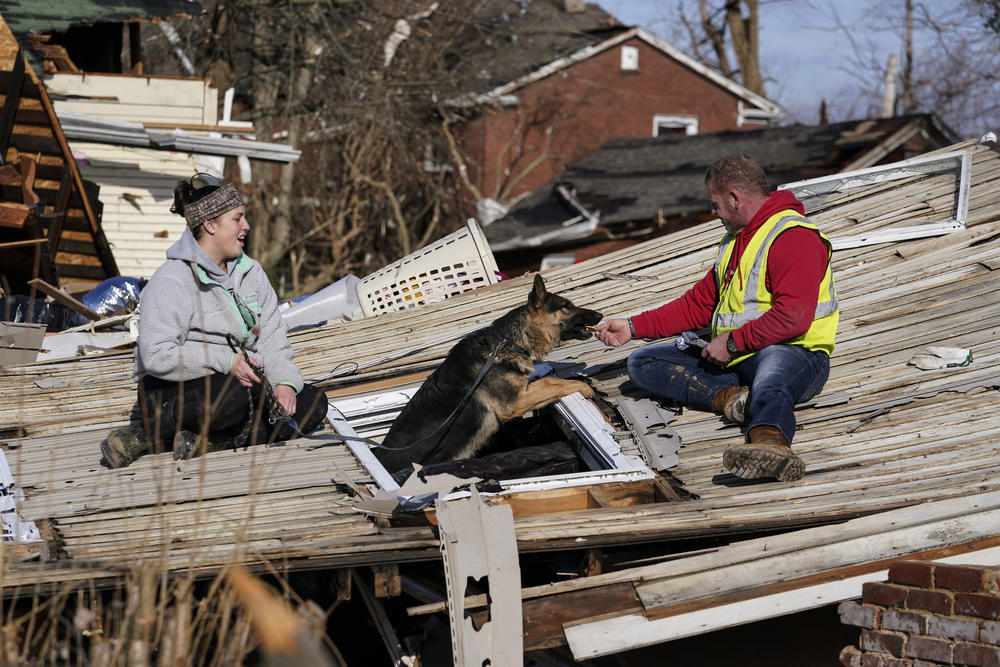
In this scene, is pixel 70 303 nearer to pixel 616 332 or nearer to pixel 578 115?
pixel 616 332

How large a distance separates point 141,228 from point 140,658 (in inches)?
522

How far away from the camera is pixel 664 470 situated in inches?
196

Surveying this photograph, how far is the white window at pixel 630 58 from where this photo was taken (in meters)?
27.7

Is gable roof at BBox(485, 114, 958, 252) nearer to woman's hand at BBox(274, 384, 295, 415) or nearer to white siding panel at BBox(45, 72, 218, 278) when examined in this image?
white siding panel at BBox(45, 72, 218, 278)

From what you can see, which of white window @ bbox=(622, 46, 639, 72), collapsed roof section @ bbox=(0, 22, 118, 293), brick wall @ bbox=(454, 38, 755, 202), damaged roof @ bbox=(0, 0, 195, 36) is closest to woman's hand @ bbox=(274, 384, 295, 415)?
collapsed roof section @ bbox=(0, 22, 118, 293)

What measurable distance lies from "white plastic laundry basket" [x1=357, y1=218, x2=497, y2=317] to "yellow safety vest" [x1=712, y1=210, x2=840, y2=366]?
2896 millimetres

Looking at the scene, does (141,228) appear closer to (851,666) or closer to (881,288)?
(881,288)

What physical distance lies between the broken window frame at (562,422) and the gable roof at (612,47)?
18.7 metres

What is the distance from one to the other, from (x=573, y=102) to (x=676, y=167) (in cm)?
758

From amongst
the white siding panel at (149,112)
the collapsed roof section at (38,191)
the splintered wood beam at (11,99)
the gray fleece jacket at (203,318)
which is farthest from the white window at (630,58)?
the gray fleece jacket at (203,318)

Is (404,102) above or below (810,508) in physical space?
above

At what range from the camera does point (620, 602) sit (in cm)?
407

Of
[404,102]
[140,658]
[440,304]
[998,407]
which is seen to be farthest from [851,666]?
[404,102]

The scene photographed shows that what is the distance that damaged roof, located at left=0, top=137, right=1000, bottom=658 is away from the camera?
159 inches
